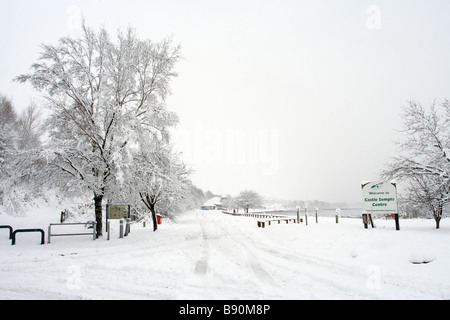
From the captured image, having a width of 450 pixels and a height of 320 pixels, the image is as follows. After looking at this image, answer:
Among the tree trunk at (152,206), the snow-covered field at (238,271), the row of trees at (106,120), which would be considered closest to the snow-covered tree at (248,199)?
the tree trunk at (152,206)

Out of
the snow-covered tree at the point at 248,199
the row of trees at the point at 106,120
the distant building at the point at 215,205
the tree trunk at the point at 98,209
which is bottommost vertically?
the distant building at the point at 215,205

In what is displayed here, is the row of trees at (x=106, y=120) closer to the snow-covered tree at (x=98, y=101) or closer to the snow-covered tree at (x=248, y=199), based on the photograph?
the snow-covered tree at (x=98, y=101)

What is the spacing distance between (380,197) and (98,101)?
15.2m

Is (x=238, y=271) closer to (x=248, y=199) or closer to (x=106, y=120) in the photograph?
(x=106, y=120)

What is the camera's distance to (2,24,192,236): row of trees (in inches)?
459

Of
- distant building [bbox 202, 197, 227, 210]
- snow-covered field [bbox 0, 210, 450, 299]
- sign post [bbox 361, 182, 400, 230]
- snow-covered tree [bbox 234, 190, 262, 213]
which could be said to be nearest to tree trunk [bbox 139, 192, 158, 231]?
snow-covered field [bbox 0, 210, 450, 299]

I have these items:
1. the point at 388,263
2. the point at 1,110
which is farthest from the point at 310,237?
the point at 1,110

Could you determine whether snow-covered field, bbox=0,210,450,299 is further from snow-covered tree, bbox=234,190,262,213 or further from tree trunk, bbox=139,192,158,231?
snow-covered tree, bbox=234,190,262,213

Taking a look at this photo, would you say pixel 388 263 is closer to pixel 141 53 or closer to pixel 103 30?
pixel 141 53

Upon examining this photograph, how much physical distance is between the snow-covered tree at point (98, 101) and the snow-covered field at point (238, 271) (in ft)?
13.2

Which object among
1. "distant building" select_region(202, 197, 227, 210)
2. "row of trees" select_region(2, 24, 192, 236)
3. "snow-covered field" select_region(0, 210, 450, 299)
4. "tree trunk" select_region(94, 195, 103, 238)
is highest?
"row of trees" select_region(2, 24, 192, 236)

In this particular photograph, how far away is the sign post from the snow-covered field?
6.98 ft

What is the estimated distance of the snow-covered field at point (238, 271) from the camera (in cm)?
484
